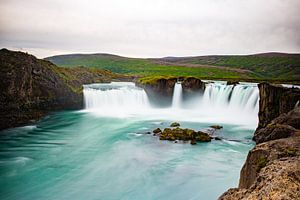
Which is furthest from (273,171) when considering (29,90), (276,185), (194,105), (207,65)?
(207,65)

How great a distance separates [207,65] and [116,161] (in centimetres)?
11726

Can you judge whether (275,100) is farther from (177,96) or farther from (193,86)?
(177,96)

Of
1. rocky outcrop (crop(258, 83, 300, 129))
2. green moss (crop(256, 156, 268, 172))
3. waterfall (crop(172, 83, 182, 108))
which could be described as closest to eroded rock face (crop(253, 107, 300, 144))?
green moss (crop(256, 156, 268, 172))

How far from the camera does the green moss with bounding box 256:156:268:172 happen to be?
252 inches

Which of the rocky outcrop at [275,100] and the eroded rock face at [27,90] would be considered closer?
the rocky outcrop at [275,100]

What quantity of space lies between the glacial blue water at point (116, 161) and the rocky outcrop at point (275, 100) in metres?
2.24

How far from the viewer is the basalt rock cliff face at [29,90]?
26.2m

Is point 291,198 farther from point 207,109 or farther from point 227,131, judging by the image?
point 207,109

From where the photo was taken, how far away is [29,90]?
95.6 feet

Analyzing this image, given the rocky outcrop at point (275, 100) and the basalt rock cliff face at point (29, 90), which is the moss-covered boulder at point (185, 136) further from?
the basalt rock cliff face at point (29, 90)

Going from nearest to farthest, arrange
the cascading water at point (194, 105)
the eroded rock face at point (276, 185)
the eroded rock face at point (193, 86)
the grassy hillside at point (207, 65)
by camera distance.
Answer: the eroded rock face at point (276, 185), the cascading water at point (194, 105), the eroded rock face at point (193, 86), the grassy hillside at point (207, 65)

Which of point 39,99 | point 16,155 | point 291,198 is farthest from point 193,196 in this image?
point 39,99

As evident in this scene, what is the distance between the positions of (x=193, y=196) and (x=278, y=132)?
14.5ft

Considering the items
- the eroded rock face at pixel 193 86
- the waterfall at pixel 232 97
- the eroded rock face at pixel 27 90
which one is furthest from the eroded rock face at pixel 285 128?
the eroded rock face at pixel 27 90
